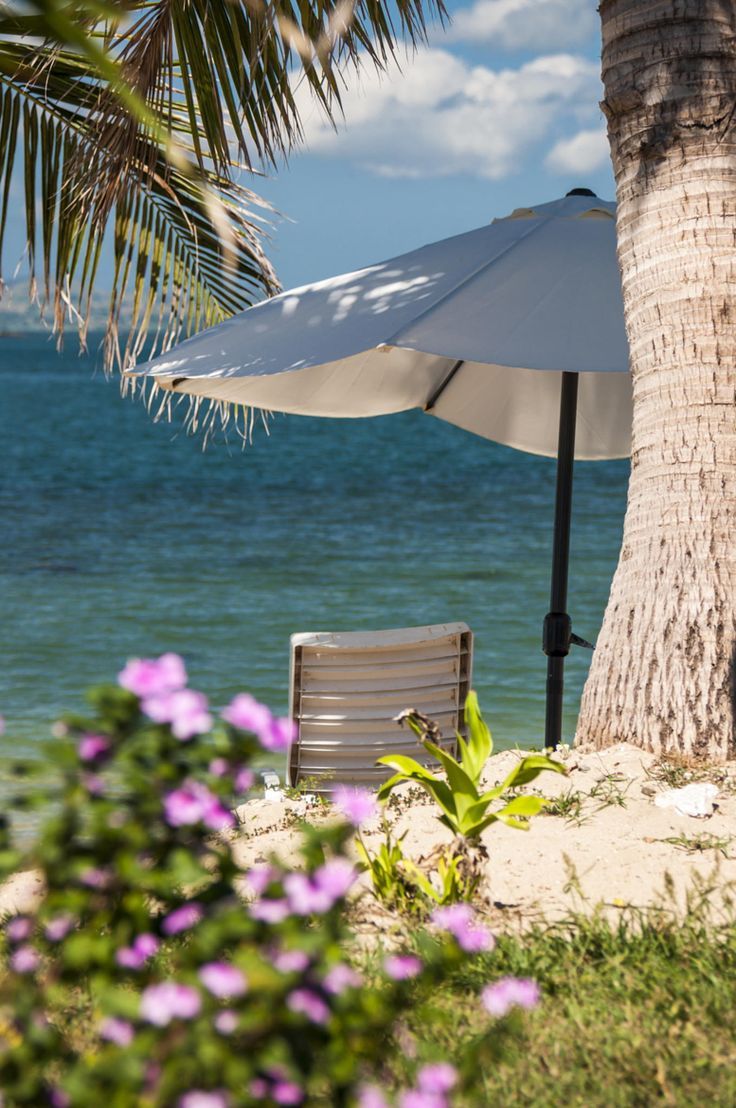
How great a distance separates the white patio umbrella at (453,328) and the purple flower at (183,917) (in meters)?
2.57

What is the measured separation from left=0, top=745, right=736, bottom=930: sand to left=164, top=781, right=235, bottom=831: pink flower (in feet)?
4.24

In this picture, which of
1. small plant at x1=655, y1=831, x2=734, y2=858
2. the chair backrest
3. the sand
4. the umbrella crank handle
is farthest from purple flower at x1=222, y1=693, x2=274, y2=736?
the umbrella crank handle

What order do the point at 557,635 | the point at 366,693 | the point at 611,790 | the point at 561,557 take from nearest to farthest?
the point at 611,790
the point at 366,693
the point at 557,635
the point at 561,557

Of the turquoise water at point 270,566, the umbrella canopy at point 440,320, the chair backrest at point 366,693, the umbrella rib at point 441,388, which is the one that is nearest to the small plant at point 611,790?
the chair backrest at point 366,693

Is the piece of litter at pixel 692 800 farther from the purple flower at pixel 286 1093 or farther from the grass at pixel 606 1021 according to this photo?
the purple flower at pixel 286 1093

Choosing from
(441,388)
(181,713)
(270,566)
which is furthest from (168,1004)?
(270,566)

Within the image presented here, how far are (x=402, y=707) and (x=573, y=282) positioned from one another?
182 cm

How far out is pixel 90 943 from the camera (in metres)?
1.49

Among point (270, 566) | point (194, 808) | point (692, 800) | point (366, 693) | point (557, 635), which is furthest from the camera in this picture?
point (270, 566)

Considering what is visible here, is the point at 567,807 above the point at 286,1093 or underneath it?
underneath

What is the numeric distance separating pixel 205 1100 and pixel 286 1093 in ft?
0.36

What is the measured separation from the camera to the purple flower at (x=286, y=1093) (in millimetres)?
1314

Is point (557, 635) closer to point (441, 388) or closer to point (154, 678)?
point (441, 388)

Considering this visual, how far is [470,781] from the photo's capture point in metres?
2.96
